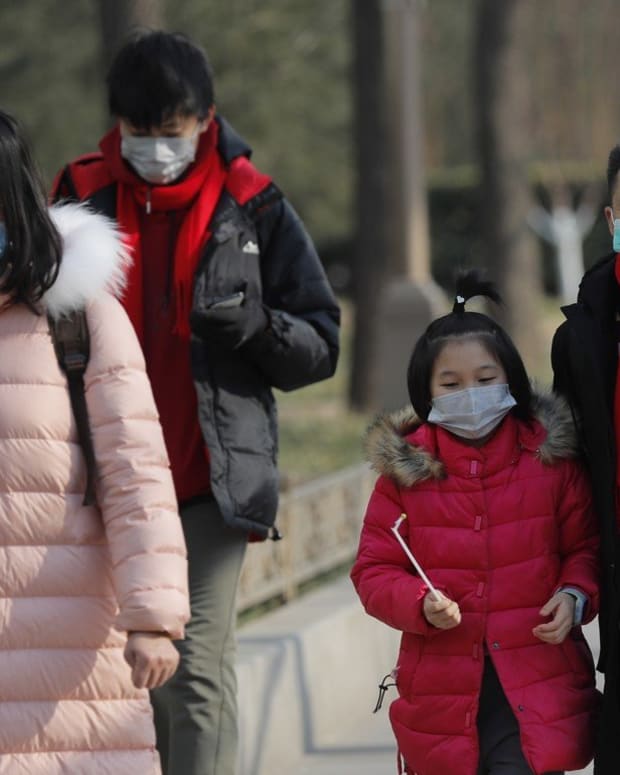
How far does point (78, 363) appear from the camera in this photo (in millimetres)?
3199

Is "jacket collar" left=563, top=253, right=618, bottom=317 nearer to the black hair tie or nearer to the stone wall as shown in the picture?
the black hair tie

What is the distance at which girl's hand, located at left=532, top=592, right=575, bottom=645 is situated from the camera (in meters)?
3.34

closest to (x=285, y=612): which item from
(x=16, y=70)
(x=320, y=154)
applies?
(x=16, y=70)

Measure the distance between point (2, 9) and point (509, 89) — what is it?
5.04 m

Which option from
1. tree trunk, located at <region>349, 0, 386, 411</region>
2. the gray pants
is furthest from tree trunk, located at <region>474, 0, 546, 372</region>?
the gray pants

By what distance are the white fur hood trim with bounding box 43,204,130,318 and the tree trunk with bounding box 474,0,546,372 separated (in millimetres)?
13991

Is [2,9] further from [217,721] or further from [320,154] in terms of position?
[217,721]

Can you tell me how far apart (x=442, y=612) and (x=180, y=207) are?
1340mm

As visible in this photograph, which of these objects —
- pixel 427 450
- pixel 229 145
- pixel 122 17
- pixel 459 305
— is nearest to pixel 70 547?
pixel 427 450

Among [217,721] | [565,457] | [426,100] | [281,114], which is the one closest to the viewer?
[565,457]

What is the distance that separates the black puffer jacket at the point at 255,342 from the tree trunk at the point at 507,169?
42.9ft

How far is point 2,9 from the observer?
1728 centimetres

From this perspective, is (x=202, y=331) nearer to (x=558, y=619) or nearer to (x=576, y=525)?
(x=576, y=525)

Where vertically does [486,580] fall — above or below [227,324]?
below
